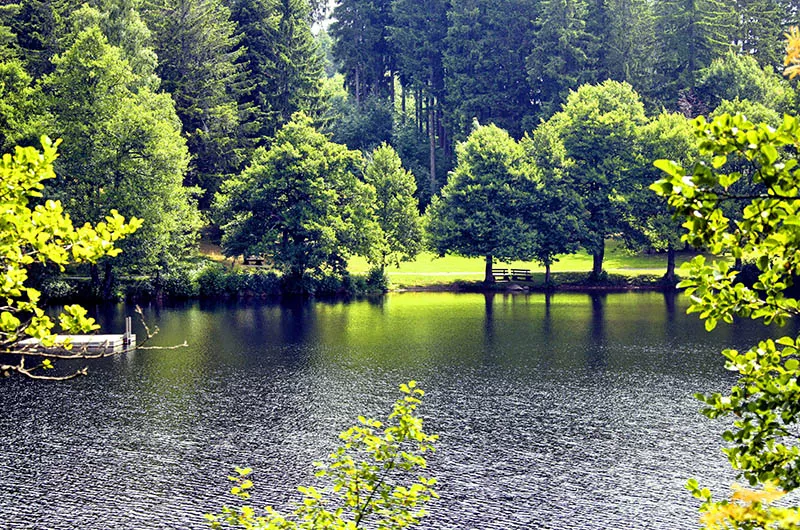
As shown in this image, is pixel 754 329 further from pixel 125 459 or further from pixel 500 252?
pixel 125 459

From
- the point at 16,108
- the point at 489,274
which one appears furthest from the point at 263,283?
the point at 16,108

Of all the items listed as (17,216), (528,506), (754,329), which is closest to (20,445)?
(528,506)

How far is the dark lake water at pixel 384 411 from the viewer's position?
27.7m

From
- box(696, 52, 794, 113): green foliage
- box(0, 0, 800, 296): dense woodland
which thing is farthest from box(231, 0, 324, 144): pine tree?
box(696, 52, 794, 113): green foliage

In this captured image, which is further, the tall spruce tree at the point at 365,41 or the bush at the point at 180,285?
the tall spruce tree at the point at 365,41

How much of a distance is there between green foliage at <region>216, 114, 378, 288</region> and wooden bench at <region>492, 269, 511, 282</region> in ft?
42.7

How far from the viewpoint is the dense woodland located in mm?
70688

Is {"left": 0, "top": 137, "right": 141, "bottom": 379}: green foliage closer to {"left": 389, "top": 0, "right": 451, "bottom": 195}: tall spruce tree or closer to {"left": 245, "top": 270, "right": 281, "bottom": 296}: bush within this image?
{"left": 245, "top": 270, "right": 281, "bottom": 296}: bush

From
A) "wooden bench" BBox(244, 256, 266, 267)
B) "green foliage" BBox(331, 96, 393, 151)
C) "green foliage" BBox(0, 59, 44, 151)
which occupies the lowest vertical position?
"wooden bench" BBox(244, 256, 266, 267)

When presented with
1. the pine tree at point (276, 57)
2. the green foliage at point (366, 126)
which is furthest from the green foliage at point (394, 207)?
the green foliage at point (366, 126)

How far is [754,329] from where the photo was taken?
59438 millimetres

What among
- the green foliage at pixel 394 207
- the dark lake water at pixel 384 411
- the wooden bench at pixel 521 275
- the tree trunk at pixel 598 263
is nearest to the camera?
the dark lake water at pixel 384 411

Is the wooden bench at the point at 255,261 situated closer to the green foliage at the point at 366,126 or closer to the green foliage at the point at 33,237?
the green foliage at the point at 366,126

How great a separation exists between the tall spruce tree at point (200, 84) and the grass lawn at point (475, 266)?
A: 53.1 feet
